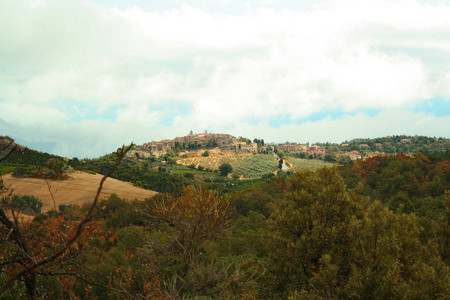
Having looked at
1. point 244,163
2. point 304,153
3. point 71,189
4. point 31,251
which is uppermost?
point 304,153

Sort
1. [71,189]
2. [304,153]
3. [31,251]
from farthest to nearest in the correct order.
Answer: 1. [304,153]
2. [71,189]
3. [31,251]

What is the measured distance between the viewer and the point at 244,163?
11488cm

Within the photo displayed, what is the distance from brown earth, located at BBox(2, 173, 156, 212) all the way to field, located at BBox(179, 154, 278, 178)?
48.2 m

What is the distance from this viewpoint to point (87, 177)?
176ft

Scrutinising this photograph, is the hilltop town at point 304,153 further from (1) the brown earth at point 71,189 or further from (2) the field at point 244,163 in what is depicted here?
(1) the brown earth at point 71,189

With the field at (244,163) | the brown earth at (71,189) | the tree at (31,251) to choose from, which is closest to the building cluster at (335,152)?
the field at (244,163)

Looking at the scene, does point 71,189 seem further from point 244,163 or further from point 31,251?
point 244,163

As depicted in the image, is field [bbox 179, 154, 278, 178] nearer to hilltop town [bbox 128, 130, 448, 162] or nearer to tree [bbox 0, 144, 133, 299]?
hilltop town [bbox 128, 130, 448, 162]

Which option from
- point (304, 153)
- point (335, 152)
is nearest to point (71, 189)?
point (304, 153)

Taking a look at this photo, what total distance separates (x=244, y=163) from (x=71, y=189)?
250 ft

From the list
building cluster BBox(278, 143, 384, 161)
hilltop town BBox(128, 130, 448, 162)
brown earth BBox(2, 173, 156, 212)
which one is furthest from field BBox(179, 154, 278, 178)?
brown earth BBox(2, 173, 156, 212)

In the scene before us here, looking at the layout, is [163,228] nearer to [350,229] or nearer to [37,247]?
[350,229]

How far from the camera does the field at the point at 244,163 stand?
9954cm

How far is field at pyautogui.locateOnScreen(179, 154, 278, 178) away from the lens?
99544mm
